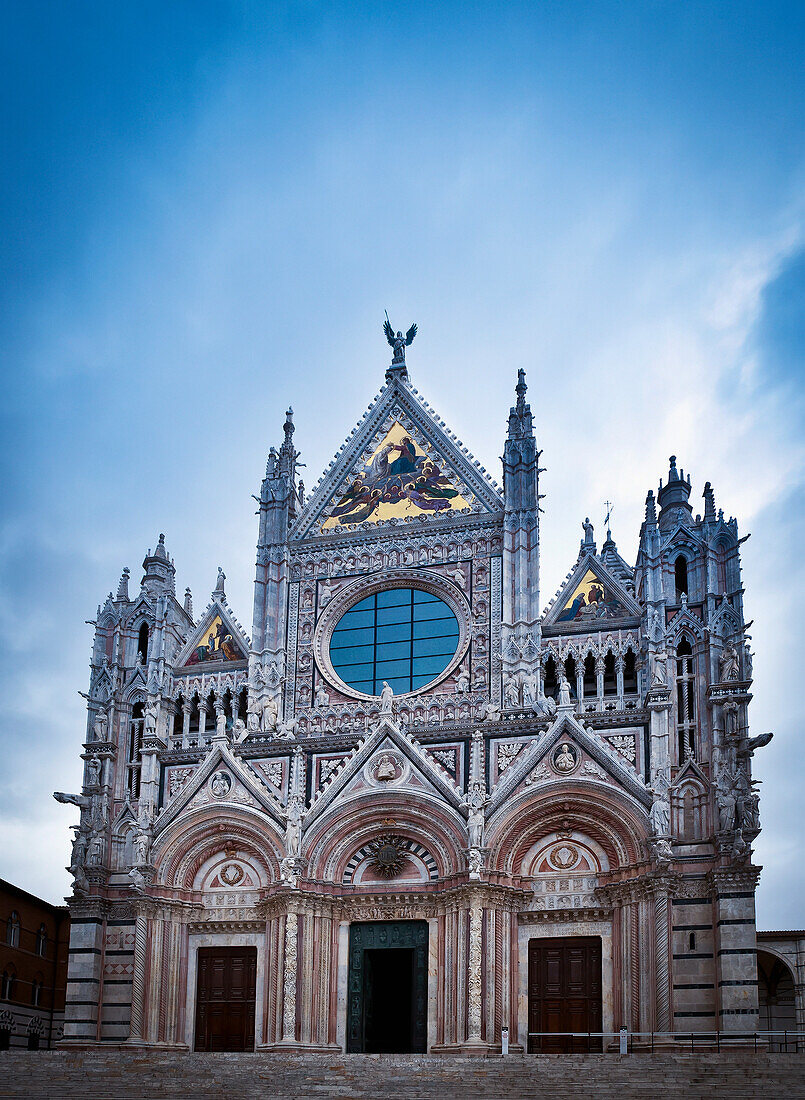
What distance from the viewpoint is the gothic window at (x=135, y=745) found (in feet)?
112

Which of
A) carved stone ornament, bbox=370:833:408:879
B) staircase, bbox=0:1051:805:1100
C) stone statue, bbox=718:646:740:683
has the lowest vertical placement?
staircase, bbox=0:1051:805:1100

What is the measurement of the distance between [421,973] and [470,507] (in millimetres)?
12677

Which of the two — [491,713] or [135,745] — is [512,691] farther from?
[135,745]

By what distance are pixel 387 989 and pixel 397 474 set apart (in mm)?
14362

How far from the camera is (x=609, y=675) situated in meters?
31.8

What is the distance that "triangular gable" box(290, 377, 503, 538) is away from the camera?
35156 mm

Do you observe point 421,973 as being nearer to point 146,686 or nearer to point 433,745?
point 433,745

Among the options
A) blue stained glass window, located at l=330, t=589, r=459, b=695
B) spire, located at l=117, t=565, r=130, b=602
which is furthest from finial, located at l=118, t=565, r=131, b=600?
blue stained glass window, located at l=330, t=589, r=459, b=695

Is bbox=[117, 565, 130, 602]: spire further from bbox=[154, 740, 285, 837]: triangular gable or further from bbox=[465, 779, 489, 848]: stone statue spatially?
bbox=[465, 779, 489, 848]: stone statue

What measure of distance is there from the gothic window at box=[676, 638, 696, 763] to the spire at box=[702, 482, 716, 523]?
11.8 feet

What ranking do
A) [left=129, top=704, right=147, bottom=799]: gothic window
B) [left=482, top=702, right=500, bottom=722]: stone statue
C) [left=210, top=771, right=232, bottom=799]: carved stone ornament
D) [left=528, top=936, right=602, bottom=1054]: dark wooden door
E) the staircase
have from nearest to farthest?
1. the staircase
2. [left=528, top=936, right=602, bottom=1054]: dark wooden door
3. [left=482, top=702, right=500, bottom=722]: stone statue
4. [left=210, top=771, right=232, bottom=799]: carved stone ornament
5. [left=129, top=704, right=147, bottom=799]: gothic window

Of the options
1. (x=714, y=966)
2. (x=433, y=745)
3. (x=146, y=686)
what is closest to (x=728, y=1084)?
(x=714, y=966)

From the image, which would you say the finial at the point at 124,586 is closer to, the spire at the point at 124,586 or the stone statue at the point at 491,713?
the spire at the point at 124,586

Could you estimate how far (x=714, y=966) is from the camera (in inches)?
1090
